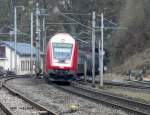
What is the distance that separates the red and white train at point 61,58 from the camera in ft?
125

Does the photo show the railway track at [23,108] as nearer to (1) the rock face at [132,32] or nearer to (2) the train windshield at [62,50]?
(2) the train windshield at [62,50]

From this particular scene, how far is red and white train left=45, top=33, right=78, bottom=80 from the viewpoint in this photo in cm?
3825

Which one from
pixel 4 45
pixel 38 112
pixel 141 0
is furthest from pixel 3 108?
pixel 4 45

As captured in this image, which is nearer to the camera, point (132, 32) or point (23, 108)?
point (23, 108)

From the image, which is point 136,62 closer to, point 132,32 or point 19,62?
point 132,32

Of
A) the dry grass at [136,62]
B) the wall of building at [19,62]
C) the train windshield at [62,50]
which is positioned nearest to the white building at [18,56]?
the wall of building at [19,62]

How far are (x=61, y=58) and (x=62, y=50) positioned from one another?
676 millimetres

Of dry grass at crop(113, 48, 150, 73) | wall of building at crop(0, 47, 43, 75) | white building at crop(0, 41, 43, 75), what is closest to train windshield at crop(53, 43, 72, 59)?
dry grass at crop(113, 48, 150, 73)

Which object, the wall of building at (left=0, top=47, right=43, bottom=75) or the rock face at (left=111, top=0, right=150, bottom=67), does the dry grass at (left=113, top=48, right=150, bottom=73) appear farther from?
the wall of building at (left=0, top=47, right=43, bottom=75)

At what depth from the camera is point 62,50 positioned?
38.9m

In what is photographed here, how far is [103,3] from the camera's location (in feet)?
260

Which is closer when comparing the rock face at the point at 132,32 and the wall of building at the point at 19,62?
the rock face at the point at 132,32

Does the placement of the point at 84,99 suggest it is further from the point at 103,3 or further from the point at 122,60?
the point at 103,3

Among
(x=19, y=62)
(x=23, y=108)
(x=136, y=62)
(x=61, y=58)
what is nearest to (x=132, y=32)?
(x=136, y=62)
